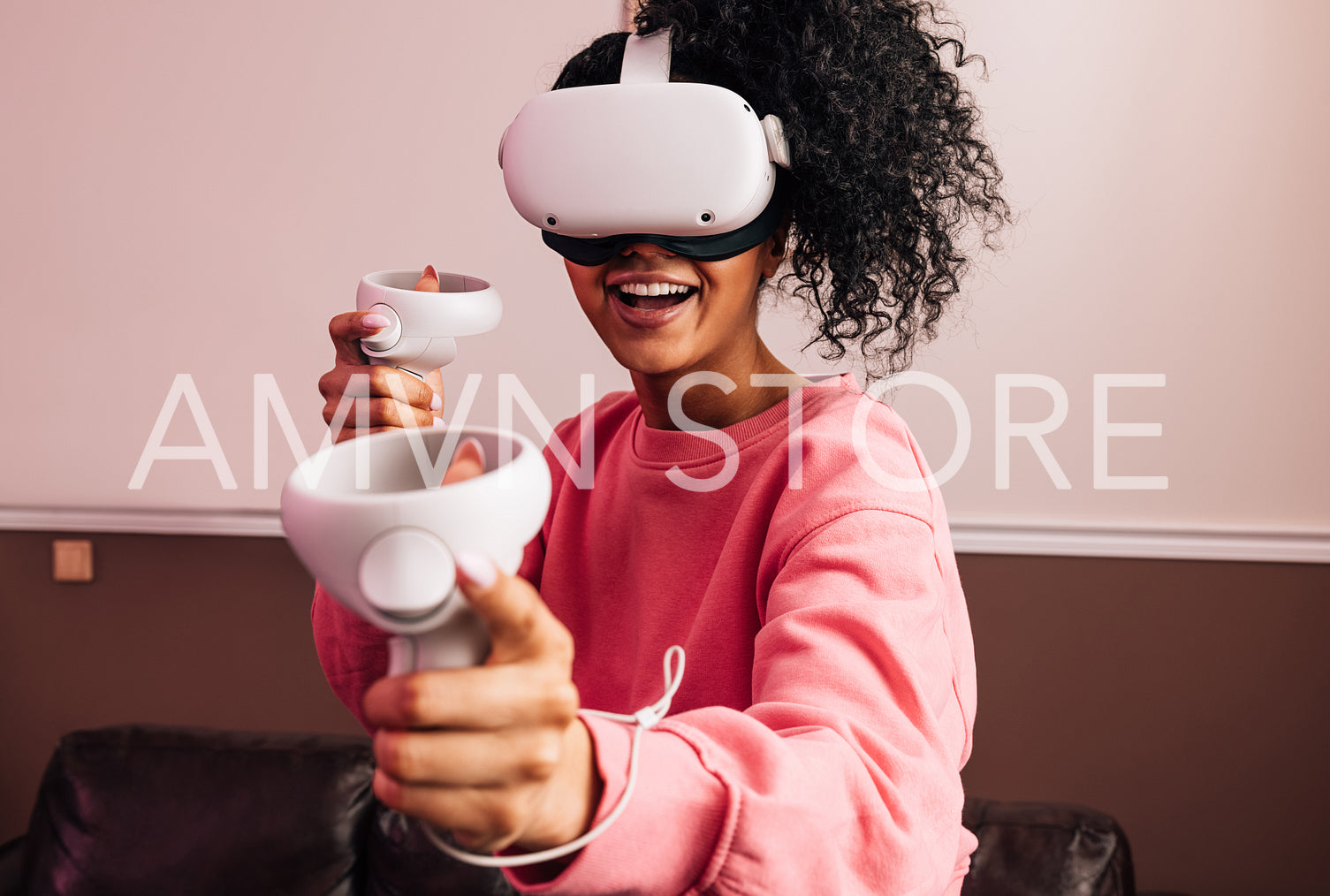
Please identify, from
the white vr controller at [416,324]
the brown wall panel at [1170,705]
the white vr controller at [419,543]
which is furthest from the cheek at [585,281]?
the brown wall panel at [1170,705]

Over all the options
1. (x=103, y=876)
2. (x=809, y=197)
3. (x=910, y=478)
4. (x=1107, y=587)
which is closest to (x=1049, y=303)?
(x=1107, y=587)

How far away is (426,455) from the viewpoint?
501 mm

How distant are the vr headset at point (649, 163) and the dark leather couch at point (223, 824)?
1.29 metres

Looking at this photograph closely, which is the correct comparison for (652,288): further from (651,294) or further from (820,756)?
(820,756)

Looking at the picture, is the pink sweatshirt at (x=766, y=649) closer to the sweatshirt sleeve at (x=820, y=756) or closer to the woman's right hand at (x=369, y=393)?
the sweatshirt sleeve at (x=820, y=756)

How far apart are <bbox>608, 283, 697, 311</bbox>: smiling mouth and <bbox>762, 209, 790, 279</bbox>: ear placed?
0.11 meters

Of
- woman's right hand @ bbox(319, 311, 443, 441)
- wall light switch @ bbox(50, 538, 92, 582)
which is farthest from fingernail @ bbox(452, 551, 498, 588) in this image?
wall light switch @ bbox(50, 538, 92, 582)

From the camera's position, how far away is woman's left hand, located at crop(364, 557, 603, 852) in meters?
0.38

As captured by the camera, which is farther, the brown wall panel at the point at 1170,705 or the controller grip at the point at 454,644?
the brown wall panel at the point at 1170,705

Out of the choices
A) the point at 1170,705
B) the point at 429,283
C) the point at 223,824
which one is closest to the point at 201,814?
the point at 223,824

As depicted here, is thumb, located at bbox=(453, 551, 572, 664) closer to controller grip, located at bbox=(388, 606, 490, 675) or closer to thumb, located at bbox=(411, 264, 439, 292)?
controller grip, located at bbox=(388, 606, 490, 675)

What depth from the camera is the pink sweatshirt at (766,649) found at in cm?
47

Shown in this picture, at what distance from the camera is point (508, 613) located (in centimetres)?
39

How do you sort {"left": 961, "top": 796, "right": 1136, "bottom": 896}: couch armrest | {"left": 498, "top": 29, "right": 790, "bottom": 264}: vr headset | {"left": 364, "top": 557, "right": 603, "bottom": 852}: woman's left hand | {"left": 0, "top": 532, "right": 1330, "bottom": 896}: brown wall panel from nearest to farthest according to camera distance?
{"left": 364, "top": 557, "right": 603, "bottom": 852}: woman's left hand
{"left": 498, "top": 29, "right": 790, "bottom": 264}: vr headset
{"left": 961, "top": 796, "right": 1136, "bottom": 896}: couch armrest
{"left": 0, "top": 532, "right": 1330, "bottom": 896}: brown wall panel
